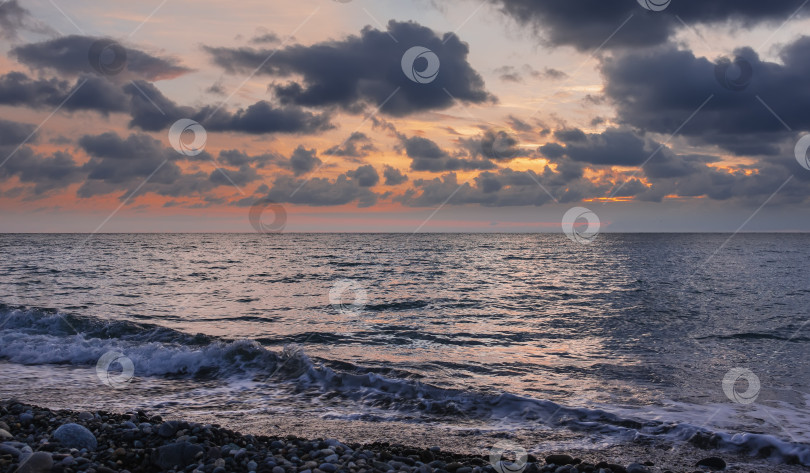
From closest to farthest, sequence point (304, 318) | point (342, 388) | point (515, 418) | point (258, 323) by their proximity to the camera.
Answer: point (515, 418), point (342, 388), point (258, 323), point (304, 318)

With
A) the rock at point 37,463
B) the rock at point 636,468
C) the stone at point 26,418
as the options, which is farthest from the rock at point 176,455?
the rock at point 636,468

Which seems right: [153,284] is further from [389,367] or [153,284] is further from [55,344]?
[389,367]

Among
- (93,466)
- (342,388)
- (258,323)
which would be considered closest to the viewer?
(93,466)

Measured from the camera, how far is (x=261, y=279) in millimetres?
42125

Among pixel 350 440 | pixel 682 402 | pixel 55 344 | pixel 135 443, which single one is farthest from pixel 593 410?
pixel 55 344

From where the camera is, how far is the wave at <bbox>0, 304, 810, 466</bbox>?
9.40 m

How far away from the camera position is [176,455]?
6965mm

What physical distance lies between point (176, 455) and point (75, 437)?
1.95 meters

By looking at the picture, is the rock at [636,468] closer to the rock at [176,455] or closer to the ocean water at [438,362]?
the ocean water at [438,362]

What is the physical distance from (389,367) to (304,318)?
10.1 m

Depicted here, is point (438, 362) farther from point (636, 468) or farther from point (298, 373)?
point (636, 468)

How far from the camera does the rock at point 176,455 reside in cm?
690

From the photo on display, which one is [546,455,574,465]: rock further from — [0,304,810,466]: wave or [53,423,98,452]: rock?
[53,423,98,452]: rock

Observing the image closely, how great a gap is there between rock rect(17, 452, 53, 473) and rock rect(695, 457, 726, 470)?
959 centimetres
